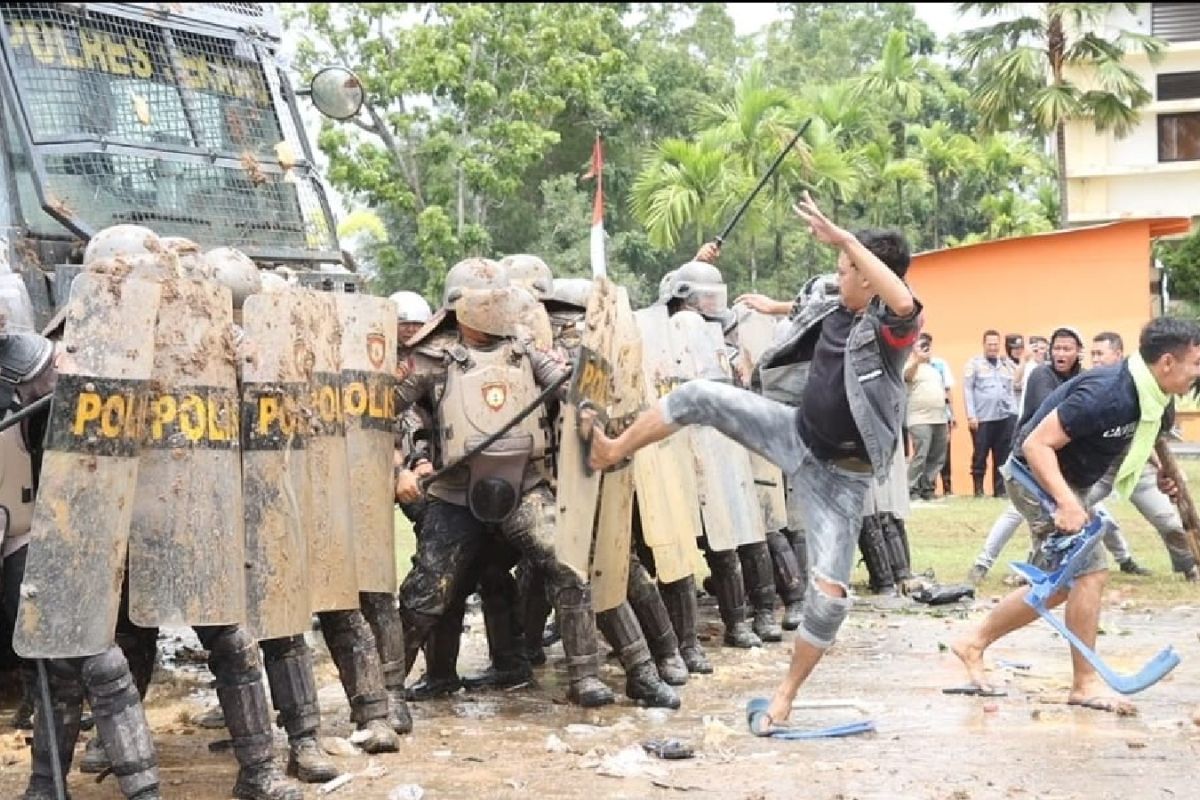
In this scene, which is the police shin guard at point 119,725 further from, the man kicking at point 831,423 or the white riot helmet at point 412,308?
the white riot helmet at point 412,308

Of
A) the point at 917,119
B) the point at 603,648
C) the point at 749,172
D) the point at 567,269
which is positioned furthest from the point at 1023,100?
the point at 603,648

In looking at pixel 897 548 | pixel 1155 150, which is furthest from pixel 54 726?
pixel 1155 150

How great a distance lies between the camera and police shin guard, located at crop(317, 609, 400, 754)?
6.50 m

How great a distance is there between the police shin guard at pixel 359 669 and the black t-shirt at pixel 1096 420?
2825 mm

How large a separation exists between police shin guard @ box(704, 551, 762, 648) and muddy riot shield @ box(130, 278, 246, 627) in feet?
12.7

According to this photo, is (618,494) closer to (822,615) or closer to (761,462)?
(822,615)

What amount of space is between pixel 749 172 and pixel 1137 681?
19.3 meters

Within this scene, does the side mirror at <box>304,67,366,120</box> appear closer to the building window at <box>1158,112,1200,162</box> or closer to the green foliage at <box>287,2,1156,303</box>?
the green foliage at <box>287,2,1156,303</box>

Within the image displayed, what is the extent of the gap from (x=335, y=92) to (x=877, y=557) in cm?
454

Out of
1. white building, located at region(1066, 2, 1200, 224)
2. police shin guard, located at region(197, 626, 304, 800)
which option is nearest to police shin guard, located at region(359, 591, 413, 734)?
police shin guard, located at region(197, 626, 304, 800)

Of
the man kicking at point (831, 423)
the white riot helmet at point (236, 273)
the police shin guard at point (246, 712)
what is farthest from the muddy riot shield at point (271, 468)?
the man kicking at point (831, 423)

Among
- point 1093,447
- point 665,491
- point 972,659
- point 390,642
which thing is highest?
point 1093,447

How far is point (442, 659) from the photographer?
7.89 meters

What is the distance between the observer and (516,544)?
7277mm
